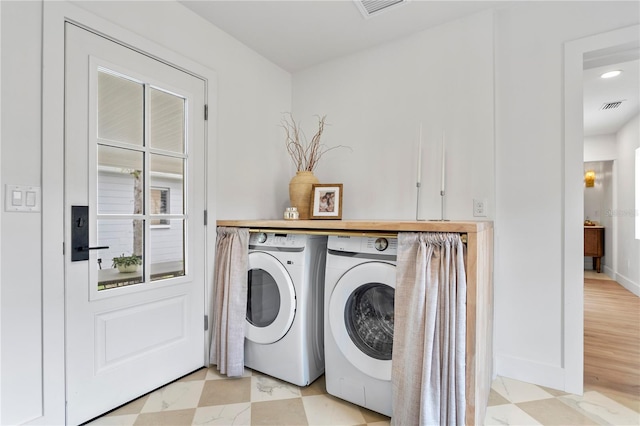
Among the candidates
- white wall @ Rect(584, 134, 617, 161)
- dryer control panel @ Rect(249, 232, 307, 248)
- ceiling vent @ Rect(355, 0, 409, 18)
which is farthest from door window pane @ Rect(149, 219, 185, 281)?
white wall @ Rect(584, 134, 617, 161)

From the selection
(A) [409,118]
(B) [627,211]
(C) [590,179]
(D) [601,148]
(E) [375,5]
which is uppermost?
(E) [375,5]

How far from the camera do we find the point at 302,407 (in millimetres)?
1598

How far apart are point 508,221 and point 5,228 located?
2.50 meters

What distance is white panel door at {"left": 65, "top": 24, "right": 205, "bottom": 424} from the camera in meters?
1.45

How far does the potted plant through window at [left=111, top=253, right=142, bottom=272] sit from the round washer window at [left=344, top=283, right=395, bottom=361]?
1.16m

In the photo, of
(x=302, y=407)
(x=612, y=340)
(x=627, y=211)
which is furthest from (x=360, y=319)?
(x=627, y=211)

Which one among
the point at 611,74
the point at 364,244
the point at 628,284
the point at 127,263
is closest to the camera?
the point at 364,244

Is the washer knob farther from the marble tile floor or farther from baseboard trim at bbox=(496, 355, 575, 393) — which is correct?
baseboard trim at bbox=(496, 355, 575, 393)

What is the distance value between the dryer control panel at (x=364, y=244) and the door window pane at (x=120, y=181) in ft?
3.57

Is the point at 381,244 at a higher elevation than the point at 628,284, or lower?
higher

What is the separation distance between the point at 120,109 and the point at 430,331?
1.86 meters

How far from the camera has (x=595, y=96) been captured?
3.14m

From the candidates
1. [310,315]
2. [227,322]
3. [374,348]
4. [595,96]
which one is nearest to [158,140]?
[227,322]

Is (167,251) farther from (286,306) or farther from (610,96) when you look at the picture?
(610,96)
